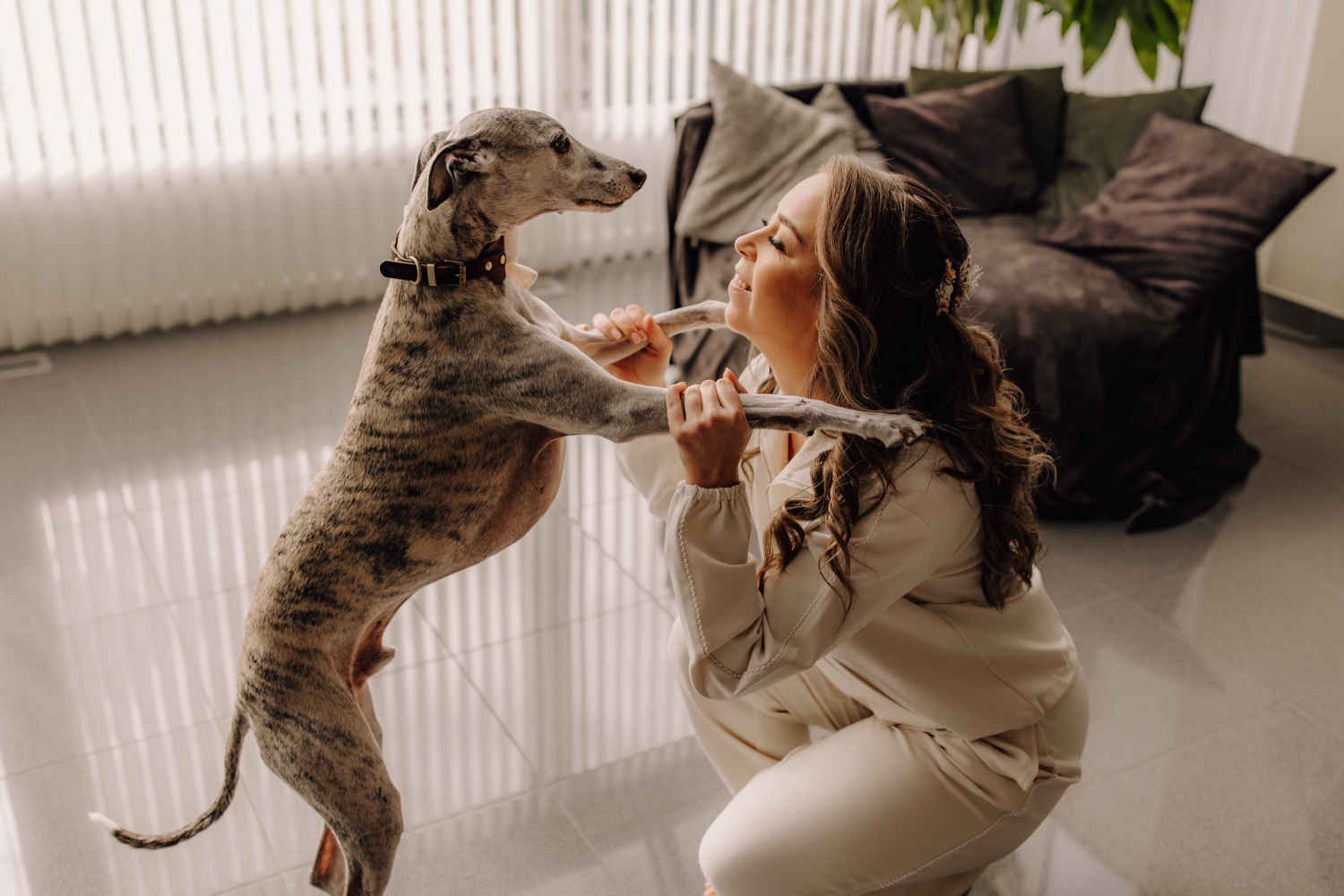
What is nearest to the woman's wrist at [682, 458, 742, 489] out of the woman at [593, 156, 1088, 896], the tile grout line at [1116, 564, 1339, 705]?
the woman at [593, 156, 1088, 896]

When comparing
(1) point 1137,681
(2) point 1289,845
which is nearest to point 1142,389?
(1) point 1137,681

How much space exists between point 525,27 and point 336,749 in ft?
12.9

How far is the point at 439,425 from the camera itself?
1193 millimetres

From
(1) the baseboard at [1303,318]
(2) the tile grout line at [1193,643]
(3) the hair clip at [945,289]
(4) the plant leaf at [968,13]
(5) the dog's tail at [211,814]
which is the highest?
(4) the plant leaf at [968,13]

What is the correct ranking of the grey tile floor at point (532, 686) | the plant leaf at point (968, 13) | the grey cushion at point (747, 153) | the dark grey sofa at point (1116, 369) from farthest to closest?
the plant leaf at point (968, 13), the grey cushion at point (747, 153), the dark grey sofa at point (1116, 369), the grey tile floor at point (532, 686)

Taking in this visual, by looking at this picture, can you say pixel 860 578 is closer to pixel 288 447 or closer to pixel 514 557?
pixel 514 557

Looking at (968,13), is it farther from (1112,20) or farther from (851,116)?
(851,116)

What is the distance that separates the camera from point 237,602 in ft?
9.21

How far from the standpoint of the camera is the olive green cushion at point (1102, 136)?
3955 mm

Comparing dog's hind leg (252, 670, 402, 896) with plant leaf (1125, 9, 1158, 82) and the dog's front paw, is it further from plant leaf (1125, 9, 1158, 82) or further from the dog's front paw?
plant leaf (1125, 9, 1158, 82)

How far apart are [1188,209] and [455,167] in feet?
9.97

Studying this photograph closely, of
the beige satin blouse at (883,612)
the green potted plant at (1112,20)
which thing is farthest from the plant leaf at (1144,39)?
the beige satin blouse at (883,612)

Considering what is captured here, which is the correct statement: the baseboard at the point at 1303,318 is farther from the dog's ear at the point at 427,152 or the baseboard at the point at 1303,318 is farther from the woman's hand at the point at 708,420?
the dog's ear at the point at 427,152

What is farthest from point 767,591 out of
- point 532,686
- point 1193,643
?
point 1193,643
